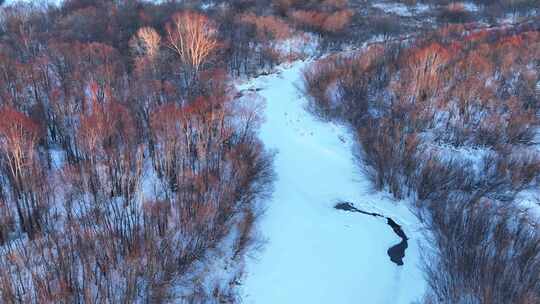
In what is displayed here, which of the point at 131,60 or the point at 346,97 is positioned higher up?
the point at 131,60

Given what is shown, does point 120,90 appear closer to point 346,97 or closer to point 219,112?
point 219,112

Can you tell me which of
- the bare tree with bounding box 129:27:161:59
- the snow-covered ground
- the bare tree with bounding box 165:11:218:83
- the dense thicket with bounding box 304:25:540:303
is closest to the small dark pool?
the snow-covered ground

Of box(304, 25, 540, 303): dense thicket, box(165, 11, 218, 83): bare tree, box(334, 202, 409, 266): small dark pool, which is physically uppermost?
box(165, 11, 218, 83): bare tree

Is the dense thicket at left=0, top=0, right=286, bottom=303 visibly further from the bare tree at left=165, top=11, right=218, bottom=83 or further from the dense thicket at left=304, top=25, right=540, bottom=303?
the dense thicket at left=304, top=25, right=540, bottom=303

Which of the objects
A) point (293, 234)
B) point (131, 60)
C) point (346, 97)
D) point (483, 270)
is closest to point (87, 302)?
point (293, 234)

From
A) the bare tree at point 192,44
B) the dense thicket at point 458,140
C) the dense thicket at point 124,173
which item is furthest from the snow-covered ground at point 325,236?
the bare tree at point 192,44
